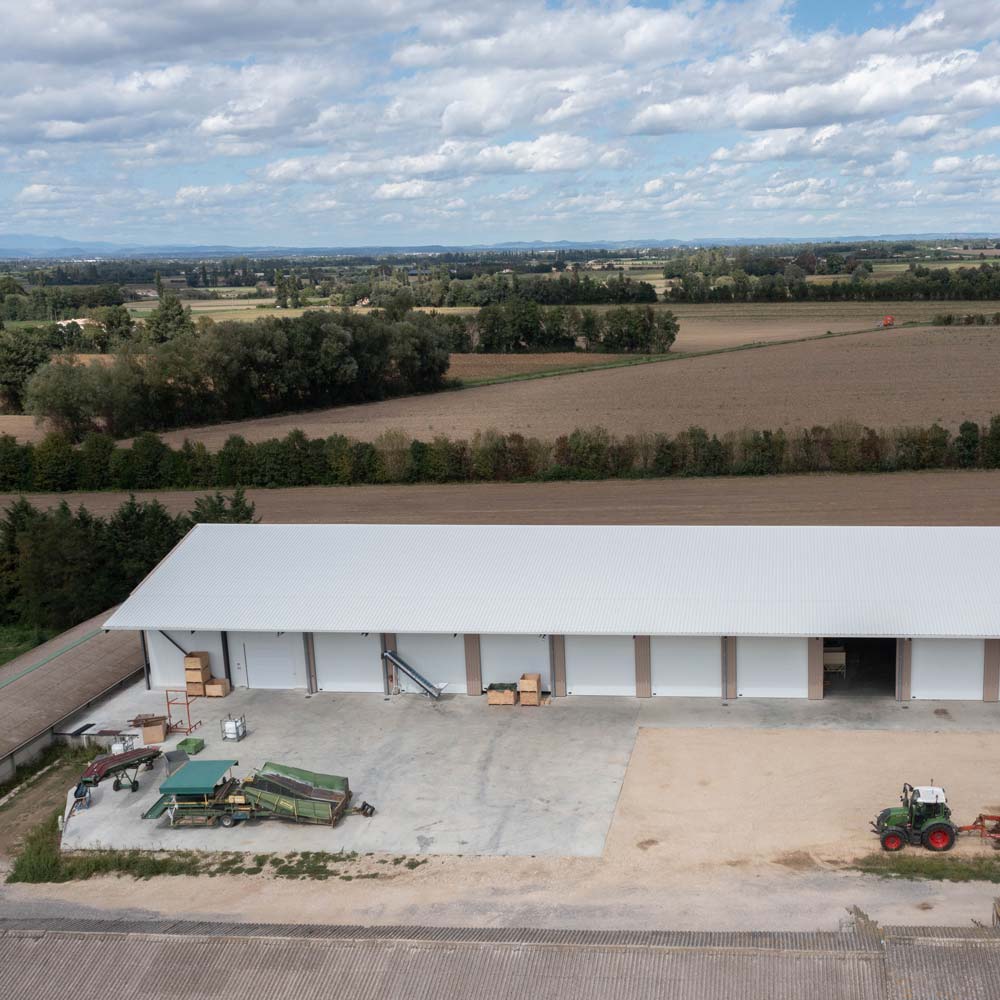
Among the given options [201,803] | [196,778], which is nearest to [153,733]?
[196,778]

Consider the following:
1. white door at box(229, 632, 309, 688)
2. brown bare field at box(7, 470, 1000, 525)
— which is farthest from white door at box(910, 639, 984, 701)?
brown bare field at box(7, 470, 1000, 525)

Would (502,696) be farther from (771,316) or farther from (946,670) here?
(771,316)

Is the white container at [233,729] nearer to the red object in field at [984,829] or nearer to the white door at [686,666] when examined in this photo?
the white door at [686,666]

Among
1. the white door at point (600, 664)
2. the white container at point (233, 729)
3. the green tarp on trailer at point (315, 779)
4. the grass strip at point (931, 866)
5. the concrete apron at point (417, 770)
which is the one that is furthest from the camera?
the white door at point (600, 664)

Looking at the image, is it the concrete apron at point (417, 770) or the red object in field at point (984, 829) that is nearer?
the red object in field at point (984, 829)

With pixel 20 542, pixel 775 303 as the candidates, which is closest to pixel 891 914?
pixel 20 542

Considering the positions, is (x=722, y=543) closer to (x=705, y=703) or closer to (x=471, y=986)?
(x=705, y=703)

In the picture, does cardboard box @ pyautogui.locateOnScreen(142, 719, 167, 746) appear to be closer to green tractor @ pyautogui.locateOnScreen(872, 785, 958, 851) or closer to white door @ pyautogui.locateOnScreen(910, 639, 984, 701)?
green tractor @ pyautogui.locateOnScreen(872, 785, 958, 851)

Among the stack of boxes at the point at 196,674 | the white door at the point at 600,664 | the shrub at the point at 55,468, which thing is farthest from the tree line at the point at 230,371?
the white door at the point at 600,664

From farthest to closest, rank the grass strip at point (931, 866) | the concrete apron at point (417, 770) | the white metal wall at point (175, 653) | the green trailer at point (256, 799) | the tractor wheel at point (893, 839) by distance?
the white metal wall at point (175, 653) < the green trailer at point (256, 799) < the concrete apron at point (417, 770) < the tractor wheel at point (893, 839) < the grass strip at point (931, 866)
